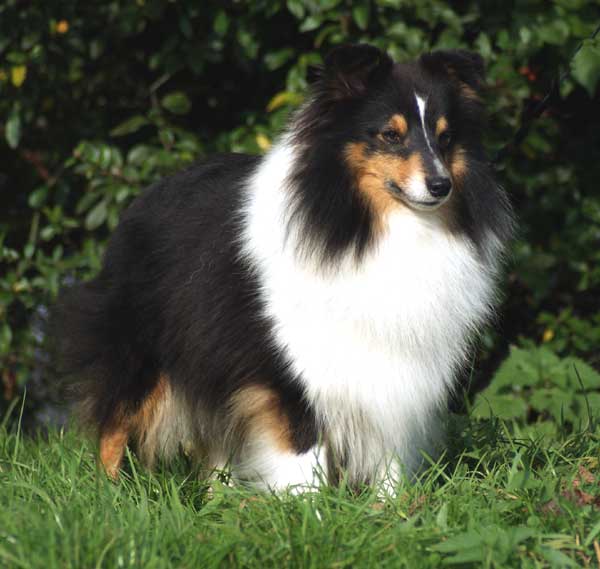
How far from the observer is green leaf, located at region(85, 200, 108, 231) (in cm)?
577

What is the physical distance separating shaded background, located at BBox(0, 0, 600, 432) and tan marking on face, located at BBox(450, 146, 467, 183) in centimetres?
119

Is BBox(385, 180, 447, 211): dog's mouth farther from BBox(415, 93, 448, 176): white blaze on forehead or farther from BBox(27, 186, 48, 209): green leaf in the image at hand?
BBox(27, 186, 48, 209): green leaf

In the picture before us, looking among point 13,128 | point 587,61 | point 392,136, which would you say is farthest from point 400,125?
point 13,128

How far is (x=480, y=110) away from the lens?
411 centimetres

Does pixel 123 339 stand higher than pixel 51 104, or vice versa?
pixel 51 104

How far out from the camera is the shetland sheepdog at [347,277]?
378 cm

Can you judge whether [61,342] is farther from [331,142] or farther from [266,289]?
[331,142]

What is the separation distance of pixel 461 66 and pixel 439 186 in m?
0.73

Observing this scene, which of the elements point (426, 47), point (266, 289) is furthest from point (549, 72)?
point (266, 289)

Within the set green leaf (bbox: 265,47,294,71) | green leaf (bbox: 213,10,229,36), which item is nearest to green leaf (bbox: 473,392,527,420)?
green leaf (bbox: 265,47,294,71)

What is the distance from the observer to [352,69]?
12.5ft

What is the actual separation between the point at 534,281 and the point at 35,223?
317 centimetres

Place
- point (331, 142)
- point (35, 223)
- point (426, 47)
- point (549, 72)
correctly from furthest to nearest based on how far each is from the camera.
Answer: point (35, 223), point (549, 72), point (426, 47), point (331, 142)

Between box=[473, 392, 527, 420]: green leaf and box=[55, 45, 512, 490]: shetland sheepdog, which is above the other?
box=[55, 45, 512, 490]: shetland sheepdog
